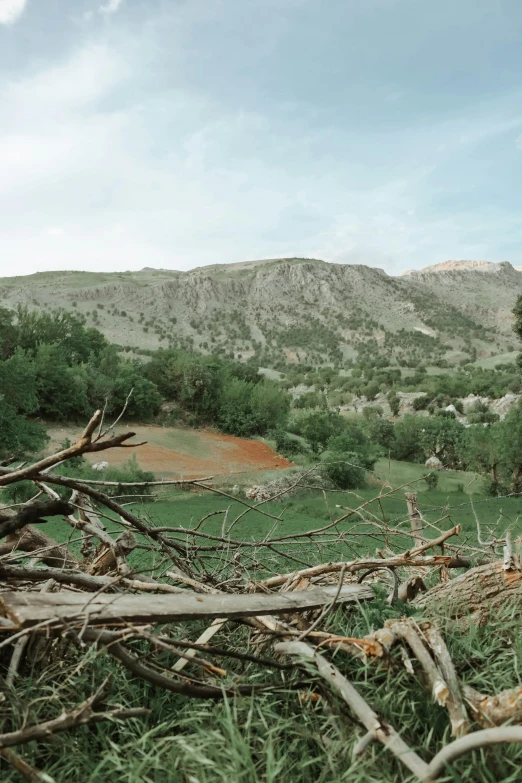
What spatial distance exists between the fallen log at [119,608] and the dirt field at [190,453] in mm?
29466

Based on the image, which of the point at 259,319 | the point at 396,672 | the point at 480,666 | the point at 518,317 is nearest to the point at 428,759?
the point at 396,672

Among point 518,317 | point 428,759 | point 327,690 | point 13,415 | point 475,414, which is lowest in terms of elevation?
point 475,414

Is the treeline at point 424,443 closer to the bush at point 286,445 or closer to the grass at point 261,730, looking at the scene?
the bush at point 286,445

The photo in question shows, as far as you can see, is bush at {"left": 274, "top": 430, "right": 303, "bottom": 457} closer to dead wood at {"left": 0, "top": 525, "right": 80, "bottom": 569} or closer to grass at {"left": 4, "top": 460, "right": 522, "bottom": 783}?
dead wood at {"left": 0, "top": 525, "right": 80, "bottom": 569}

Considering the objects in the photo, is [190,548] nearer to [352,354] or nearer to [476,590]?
[476,590]

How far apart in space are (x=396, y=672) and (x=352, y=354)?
102 metres

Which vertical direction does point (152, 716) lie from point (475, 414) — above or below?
above

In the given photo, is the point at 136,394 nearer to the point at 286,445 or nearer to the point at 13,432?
the point at 286,445

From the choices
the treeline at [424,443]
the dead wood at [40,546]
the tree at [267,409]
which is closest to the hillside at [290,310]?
the tree at [267,409]

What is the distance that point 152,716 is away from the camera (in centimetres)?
180

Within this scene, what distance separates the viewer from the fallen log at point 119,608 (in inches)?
62.1

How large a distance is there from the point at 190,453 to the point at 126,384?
902 centimetres

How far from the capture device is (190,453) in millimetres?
39125

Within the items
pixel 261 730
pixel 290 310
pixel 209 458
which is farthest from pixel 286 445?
pixel 290 310
